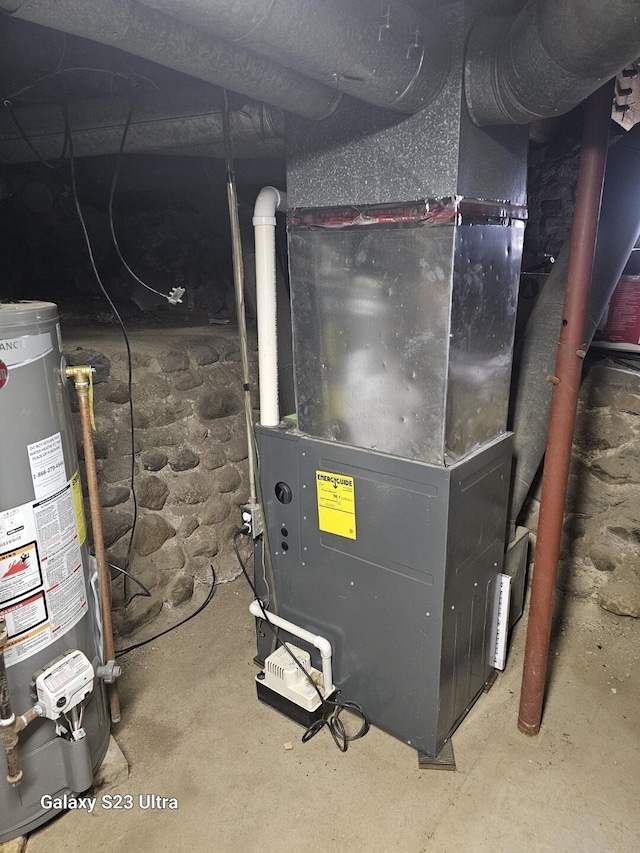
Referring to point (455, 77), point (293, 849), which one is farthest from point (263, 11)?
point (293, 849)

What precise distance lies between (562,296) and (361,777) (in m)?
1.58

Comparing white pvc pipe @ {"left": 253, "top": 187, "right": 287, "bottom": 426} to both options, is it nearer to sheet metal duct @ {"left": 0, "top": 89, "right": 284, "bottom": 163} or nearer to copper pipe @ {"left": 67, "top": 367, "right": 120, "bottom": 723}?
sheet metal duct @ {"left": 0, "top": 89, "right": 284, "bottom": 163}

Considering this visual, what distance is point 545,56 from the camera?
3.28 ft

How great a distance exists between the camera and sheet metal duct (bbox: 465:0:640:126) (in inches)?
33.8

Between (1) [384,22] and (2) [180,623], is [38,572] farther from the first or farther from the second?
(1) [384,22]

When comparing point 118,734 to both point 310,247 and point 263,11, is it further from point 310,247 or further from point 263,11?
point 263,11

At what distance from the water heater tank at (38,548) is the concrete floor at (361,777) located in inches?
7.3

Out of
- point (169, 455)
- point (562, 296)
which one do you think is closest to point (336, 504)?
point (169, 455)

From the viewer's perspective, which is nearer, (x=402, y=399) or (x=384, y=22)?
(x=384, y=22)

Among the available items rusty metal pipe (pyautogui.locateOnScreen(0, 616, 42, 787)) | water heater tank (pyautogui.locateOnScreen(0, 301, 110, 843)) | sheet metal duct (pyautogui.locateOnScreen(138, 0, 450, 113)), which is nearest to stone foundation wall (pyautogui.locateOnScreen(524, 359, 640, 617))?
sheet metal duct (pyautogui.locateOnScreen(138, 0, 450, 113))

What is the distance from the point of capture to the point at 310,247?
152 centimetres

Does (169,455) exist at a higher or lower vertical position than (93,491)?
lower

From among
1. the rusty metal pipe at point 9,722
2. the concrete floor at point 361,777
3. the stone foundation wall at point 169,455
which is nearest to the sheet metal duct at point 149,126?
the stone foundation wall at point 169,455

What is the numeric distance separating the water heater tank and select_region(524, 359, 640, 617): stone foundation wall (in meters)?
1.80
